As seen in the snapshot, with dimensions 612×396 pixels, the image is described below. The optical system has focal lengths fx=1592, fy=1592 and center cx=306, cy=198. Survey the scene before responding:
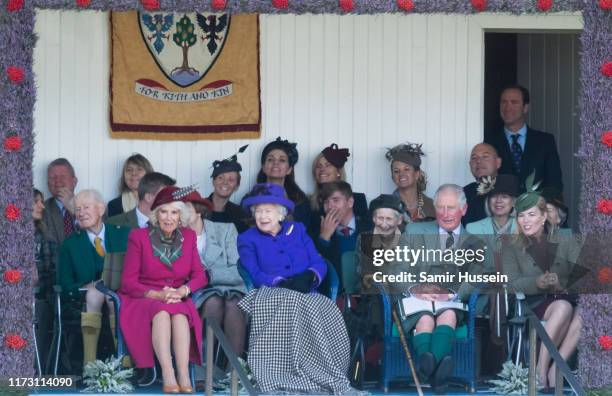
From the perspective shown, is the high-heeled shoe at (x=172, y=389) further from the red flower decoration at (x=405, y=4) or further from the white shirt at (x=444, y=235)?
the red flower decoration at (x=405, y=4)

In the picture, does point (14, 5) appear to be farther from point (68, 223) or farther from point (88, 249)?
point (68, 223)

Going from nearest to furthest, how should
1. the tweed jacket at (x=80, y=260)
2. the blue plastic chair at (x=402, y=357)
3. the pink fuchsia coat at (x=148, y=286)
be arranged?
1. the pink fuchsia coat at (x=148, y=286)
2. the blue plastic chair at (x=402, y=357)
3. the tweed jacket at (x=80, y=260)

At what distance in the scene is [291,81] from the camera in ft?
41.3

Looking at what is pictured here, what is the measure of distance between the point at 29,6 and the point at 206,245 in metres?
2.21

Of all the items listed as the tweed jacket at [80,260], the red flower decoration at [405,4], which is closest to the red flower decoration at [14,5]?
the tweed jacket at [80,260]

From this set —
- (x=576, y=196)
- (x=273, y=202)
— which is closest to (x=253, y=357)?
(x=273, y=202)

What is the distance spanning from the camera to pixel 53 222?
11789 mm

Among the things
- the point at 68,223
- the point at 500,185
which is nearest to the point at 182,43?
the point at 68,223

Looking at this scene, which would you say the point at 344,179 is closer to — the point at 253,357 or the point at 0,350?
the point at 253,357

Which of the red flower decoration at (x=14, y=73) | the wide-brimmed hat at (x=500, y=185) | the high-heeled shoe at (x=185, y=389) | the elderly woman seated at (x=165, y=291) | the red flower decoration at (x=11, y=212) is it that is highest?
the red flower decoration at (x=14, y=73)

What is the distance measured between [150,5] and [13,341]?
2.33 meters

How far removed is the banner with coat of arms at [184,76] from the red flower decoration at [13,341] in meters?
2.53

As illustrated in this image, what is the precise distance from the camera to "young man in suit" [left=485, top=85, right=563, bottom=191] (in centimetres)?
1276

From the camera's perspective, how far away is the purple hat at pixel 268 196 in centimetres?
1091
